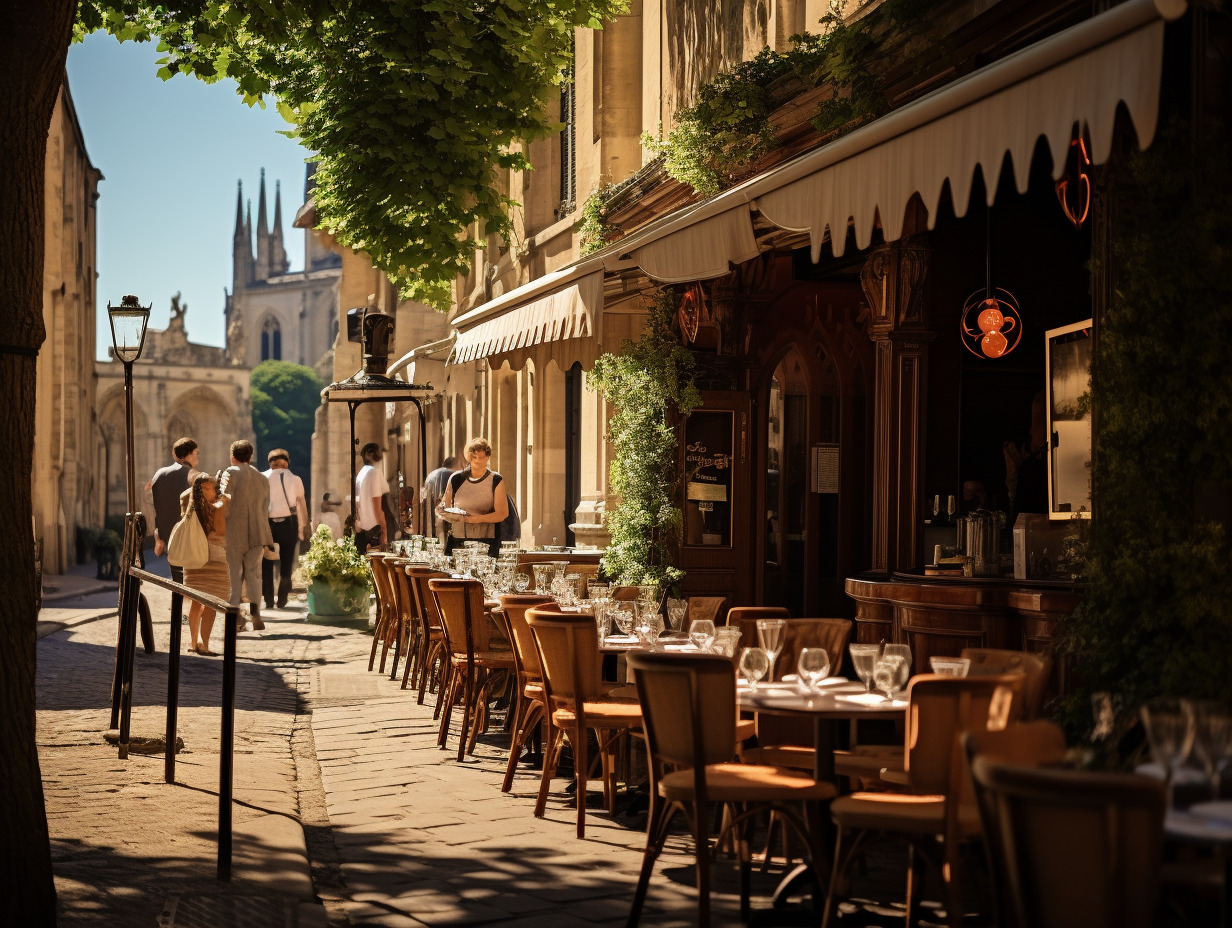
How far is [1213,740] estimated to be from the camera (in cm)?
356

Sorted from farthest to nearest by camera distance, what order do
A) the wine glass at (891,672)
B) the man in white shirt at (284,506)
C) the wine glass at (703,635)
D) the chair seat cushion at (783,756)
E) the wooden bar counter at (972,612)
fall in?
the man in white shirt at (284,506)
the wooden bar counter at (972,612)
the wine glass at (703,635)
the chair seat cushion at (783,756)
the wine glass at (891,672)

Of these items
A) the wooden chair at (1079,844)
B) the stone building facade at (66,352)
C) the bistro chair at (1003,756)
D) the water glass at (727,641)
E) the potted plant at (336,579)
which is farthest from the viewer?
the stone building facade at (66,352)

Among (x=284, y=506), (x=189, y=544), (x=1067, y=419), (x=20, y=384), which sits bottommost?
(x=189, y=544)

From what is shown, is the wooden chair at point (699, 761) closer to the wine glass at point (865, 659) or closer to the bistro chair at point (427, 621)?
the wine glass at point (865, 659)

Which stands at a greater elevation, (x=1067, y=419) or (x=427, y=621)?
(x=1067, y=419)

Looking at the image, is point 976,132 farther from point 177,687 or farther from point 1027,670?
point 177,687

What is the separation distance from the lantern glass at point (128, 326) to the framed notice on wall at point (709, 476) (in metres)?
4.29

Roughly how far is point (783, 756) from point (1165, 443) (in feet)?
6.54

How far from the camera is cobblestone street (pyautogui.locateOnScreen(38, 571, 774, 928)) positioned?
556 cm

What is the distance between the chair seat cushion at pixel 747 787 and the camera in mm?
5438

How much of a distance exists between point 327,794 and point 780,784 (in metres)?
3.25

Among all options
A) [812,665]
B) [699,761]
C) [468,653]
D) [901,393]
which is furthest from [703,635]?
[901,393]

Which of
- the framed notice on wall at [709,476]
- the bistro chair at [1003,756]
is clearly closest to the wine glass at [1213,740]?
the bistro chair at [1003,756]

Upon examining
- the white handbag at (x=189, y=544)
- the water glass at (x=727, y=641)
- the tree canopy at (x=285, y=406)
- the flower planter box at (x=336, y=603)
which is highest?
the tree canopy at (x=285, y=406)
